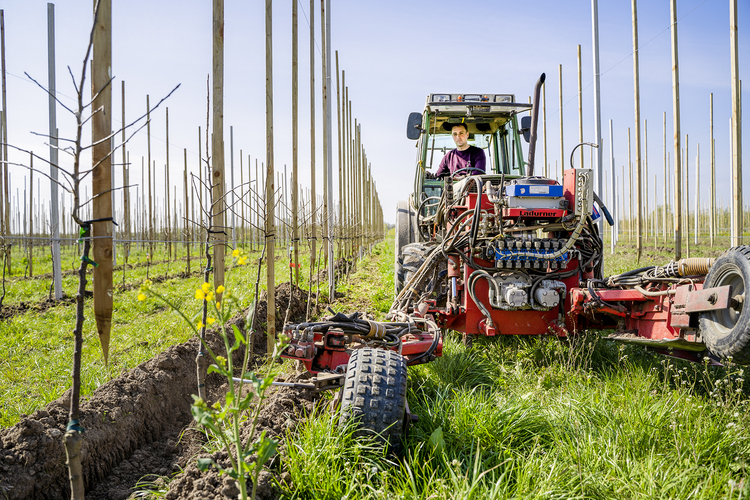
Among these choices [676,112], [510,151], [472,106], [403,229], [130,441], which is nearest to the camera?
[130,441]

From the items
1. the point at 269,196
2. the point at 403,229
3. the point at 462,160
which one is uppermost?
the point at 462,160

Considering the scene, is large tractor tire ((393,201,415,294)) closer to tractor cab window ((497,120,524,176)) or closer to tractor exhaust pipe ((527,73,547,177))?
tractor cab window ((497,120,524,176))

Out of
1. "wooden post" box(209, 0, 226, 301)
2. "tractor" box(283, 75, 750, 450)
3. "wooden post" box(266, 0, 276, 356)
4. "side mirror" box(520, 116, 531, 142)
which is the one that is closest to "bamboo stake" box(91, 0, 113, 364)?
"tractor" box(283, 75, 750, 450)

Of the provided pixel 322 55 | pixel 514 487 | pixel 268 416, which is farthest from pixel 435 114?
pixel 322 55

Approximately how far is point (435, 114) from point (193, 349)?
149 inches

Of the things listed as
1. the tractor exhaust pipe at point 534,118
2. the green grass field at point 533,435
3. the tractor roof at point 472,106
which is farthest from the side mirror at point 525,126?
the green grass field at point 533,435

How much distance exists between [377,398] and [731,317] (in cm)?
197

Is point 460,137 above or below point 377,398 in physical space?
above

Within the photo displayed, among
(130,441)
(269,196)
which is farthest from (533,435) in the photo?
(269,196)

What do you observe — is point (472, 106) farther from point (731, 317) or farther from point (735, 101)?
point (735, 101)

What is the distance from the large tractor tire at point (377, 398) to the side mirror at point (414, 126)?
3.61 metres

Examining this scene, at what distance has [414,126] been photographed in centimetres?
561

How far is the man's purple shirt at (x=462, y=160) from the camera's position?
5.74 meters

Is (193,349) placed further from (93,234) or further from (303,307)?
(303,307)
